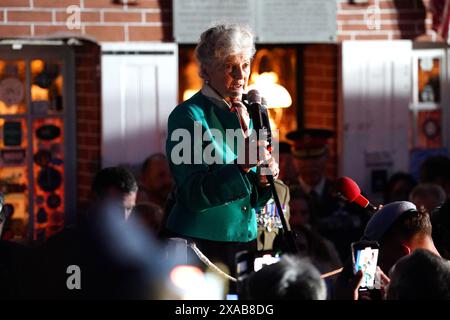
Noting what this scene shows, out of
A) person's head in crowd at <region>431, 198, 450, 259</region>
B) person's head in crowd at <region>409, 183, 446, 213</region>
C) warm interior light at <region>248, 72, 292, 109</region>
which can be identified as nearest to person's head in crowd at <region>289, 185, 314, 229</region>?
warm interior light at <region>248, 72, 292, 109</region>

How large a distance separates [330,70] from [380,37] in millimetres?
A: 530

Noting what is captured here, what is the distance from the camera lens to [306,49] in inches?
444

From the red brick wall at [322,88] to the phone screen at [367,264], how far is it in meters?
6.28

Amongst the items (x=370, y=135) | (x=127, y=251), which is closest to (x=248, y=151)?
(x=127, y=251)

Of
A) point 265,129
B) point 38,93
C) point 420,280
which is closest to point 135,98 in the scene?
point 38,93

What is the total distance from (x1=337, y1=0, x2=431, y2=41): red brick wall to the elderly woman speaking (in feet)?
18.0

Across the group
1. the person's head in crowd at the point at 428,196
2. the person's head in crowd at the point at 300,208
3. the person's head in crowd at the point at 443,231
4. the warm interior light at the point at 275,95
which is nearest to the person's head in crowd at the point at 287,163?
the warm interior light at the point at 275,95

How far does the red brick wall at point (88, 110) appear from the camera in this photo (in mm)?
10172

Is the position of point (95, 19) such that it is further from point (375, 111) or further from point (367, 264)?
point (367, 264)

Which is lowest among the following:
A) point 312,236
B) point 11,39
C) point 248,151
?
point 312,236

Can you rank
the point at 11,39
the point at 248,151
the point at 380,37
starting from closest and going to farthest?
the point at 248,151, the point at 11,39, the point at 380,37

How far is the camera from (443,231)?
5.72 metres

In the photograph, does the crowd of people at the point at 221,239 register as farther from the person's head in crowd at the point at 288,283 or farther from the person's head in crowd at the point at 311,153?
the person's head in crowd at the point at 311,153
